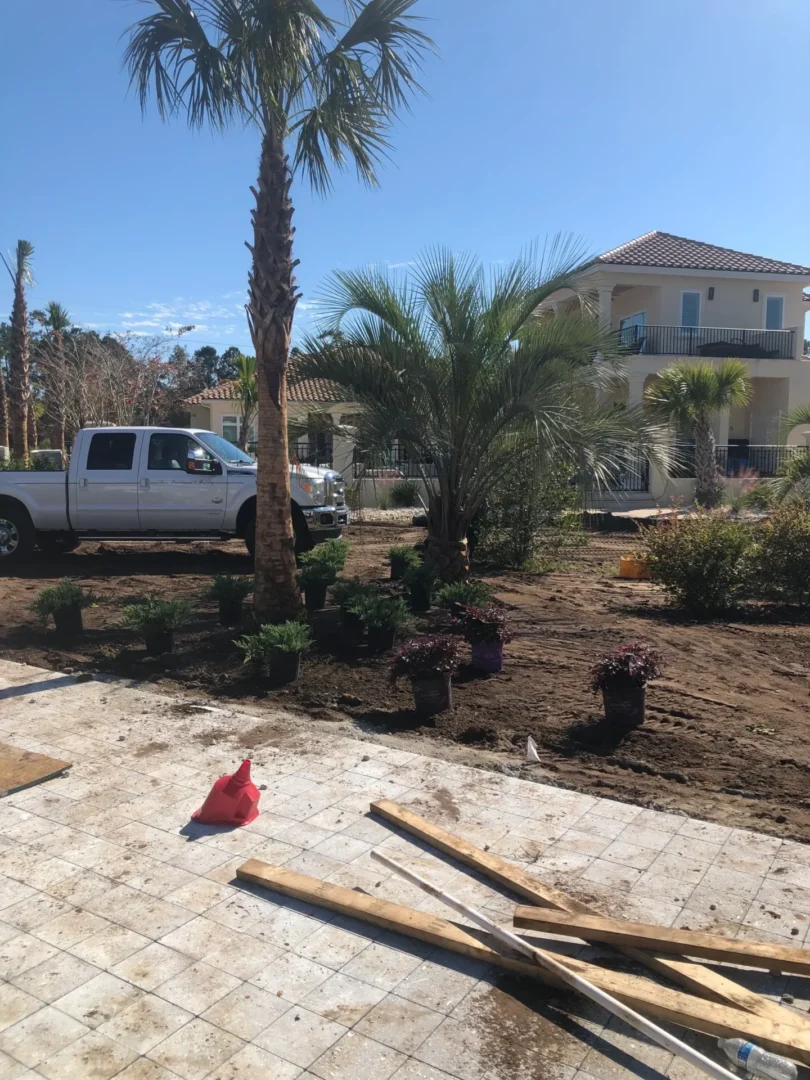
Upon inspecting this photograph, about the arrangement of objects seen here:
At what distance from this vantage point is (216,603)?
10.5 meters

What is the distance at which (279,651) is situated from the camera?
7102 millimetres

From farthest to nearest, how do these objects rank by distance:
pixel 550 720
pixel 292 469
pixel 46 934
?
pixel 292 469, pixel 550 720, pixel 46 934

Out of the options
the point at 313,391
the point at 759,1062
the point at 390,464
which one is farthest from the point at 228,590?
the point at 759,1062

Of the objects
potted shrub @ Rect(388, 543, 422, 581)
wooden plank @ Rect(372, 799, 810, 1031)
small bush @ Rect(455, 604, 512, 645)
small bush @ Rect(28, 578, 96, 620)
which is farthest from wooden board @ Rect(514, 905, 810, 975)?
potted shrub @ Rect(388, 543, 422, 581)

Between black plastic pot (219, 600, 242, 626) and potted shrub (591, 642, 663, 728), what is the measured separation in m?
4.34

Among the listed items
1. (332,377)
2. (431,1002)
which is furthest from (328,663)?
(431,1002)

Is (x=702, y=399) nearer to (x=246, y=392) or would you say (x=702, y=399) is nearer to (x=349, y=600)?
(x=246, y=392)

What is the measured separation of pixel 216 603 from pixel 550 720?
535 cm

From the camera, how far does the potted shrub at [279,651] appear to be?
712 cm

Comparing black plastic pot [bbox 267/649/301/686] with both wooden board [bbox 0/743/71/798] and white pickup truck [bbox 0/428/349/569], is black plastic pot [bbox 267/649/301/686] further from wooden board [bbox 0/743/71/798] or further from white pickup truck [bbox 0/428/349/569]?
white pickup truck [bbox 0/428/349/569]

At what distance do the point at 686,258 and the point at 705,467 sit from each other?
9896 millimetres

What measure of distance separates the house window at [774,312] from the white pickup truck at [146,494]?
2317cm

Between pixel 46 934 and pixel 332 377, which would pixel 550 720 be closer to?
pixel 46 934

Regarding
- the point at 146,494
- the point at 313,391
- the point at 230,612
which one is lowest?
the point at 230,612
